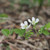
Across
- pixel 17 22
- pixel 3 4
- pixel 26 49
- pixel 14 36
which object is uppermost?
pixel 3 4

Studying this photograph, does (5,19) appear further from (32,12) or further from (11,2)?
(11,2)

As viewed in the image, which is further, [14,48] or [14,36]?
[14,36]

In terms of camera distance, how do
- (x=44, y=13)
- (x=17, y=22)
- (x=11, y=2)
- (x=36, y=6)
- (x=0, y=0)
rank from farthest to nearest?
(x=0, y=0), (x=11, y=2), (x=36, y=6), (x=44, y=13), (x=17, y=22)

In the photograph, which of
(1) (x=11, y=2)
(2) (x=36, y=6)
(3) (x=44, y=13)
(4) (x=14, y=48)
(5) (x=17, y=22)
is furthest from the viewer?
(1) (x=11, y=2)

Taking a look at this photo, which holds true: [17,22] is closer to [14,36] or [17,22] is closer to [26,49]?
[14,36]

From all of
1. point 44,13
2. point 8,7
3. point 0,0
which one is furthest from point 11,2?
point 44,13

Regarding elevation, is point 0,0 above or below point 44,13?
above

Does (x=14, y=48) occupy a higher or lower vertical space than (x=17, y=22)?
lower

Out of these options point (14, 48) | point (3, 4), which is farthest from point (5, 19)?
point (3, 4)

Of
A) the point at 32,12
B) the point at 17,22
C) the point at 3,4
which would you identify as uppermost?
the point at 3,4
